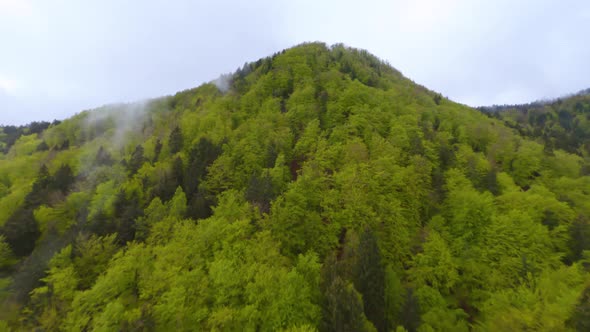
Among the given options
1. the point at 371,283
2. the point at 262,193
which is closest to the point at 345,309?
the point at 371,283

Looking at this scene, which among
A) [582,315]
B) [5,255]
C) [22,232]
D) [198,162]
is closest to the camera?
[582,315]

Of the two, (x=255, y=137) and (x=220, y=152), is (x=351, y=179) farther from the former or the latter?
(x=220, y=152)

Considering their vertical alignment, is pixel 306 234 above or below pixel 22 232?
below

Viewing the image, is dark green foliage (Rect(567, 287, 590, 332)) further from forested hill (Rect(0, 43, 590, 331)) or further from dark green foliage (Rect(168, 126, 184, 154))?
dark green foliage (Rect(168, 126, 184, 154))

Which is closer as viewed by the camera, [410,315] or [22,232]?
[410,315]

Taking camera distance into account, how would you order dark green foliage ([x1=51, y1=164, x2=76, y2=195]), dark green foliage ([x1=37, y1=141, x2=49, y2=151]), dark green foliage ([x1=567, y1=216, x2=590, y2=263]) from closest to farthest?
dark green foliage ([x1=567, y1=216, x2=590, y2=263]) → dark green foliage ([x1=51, y1=164, x2=76, y2=195]) → dark green foliage ([x1=37, y1=141, x2=49, y2=151])

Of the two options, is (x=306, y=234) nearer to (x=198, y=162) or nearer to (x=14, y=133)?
(x=198, y=162)

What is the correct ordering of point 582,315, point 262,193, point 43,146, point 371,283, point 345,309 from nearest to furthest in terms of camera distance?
point 582,315 → point 345,309 → point 371,283 → point 262,193 → point 43,146

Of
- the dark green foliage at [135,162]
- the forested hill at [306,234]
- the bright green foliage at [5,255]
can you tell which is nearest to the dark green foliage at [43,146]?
the forested hill at [306,234]

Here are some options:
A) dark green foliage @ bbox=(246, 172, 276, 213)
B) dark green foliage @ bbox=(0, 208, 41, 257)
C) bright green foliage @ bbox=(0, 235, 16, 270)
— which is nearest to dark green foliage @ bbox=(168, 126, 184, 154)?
dark green foliage @ bbox=(0, 208, 41, 257)
